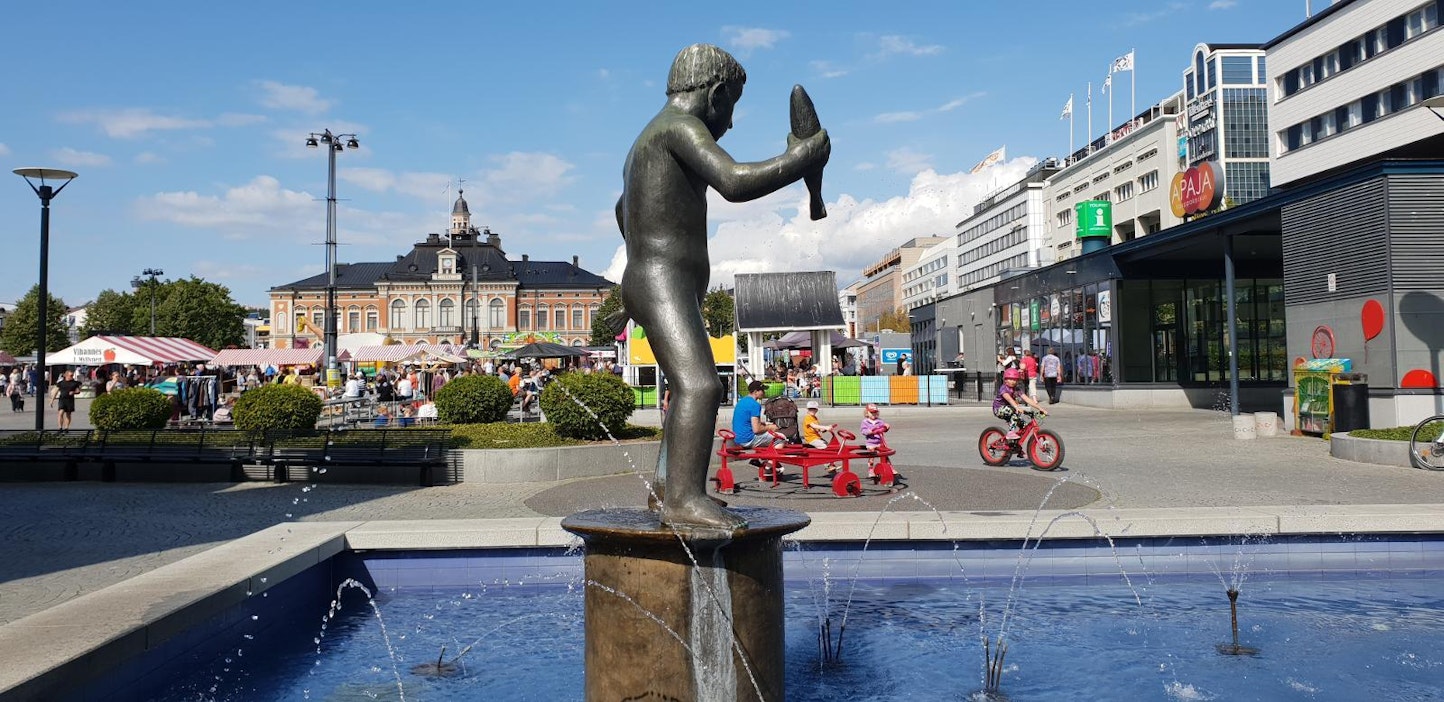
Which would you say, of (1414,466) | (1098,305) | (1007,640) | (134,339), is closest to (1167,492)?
(1414,466)

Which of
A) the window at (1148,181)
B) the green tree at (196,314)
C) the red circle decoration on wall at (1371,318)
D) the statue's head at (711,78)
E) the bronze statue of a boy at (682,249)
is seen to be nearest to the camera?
the bronze statue of a boy at (682,249)

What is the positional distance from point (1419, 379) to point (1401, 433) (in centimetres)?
375

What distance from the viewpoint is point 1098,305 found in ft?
98.4

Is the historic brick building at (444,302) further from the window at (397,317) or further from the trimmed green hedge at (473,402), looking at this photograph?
the trimmed green hedge at (473,402)

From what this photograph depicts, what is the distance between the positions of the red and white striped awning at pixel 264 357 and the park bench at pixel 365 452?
64.8ft

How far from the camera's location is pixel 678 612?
3773 millimetres

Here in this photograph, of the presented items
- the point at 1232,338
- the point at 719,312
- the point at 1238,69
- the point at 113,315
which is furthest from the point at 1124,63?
the point at 113,315

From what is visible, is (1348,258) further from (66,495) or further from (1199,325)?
(66,495)

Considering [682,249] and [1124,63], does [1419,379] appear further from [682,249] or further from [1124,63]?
[1124,63]

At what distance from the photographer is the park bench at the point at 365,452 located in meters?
12.8

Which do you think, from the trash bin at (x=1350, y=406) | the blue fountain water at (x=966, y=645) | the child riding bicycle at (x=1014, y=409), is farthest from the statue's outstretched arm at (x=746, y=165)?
the trash bin at (x=1350, y=406)

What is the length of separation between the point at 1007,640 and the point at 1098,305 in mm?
26037

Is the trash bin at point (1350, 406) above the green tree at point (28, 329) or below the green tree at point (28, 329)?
below

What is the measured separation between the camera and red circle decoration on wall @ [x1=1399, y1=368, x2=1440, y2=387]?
54.6ft
